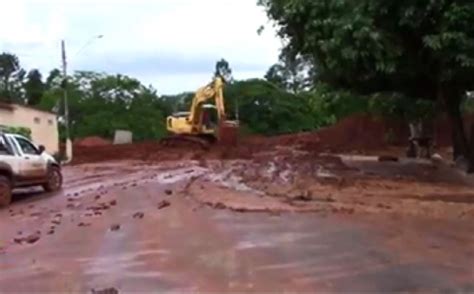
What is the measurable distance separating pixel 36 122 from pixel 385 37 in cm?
3073

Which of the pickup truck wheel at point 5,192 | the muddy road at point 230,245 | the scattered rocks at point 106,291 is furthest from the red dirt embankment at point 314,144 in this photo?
the scattered rocks at point 106,291

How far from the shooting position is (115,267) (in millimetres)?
10617

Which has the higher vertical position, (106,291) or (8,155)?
(8,155)

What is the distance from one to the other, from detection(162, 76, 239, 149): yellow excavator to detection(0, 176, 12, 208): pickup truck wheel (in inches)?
1083

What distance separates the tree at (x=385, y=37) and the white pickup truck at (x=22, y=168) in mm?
8647

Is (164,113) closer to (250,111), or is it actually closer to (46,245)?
(250,111)

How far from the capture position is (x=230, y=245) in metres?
12.2

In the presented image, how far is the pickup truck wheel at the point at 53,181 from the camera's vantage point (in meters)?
24.8

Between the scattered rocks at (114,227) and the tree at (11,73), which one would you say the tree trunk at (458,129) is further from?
the tree at (11,73)

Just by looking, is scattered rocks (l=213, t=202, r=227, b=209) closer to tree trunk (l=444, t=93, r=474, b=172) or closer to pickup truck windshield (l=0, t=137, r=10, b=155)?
pickup truck windshield (l=0, t=137, r=10, b=155)

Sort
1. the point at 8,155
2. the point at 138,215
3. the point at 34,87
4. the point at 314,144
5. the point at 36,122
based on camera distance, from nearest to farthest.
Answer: the point at 138,215 → the point at 8,155 → the point at 36,122 → the point at 314,144 → the point at 34,87

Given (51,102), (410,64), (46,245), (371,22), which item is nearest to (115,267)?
(46,245)

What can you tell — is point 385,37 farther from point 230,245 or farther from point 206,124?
point 206,124

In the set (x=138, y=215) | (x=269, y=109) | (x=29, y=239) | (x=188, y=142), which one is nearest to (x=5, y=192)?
(x=138, y=215)
